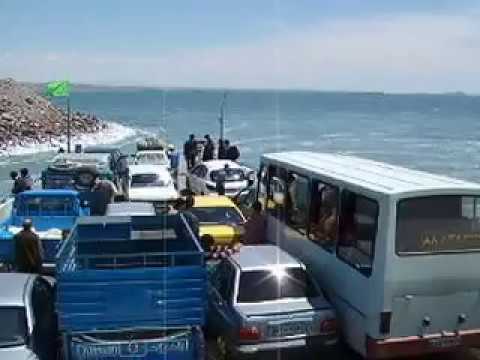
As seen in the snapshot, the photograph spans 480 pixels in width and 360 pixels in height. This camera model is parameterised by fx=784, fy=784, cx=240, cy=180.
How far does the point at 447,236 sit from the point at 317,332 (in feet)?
6.03

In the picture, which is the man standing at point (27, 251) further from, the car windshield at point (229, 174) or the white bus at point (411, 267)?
the car windshield at point (229, 174)

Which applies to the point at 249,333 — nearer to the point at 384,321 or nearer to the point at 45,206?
the point at 384,321

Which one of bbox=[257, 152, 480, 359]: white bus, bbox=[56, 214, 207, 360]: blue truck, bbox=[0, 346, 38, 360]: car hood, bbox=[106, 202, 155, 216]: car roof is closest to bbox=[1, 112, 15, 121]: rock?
bbox=[106, 202, 155, 216]: car roof

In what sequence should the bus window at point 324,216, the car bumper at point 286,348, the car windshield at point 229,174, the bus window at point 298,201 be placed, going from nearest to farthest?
the car bumper at point 286,348
the bus window at point 324,216
the bus window at point 298,201
the car windshield at point 229,174

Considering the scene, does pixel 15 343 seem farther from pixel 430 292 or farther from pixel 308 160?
pixel 308 160

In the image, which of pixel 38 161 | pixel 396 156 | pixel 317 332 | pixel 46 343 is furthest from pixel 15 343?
pixel 396 156

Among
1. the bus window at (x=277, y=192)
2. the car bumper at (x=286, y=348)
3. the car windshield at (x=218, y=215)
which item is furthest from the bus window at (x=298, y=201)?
the car bumper at (x=286, y=348)

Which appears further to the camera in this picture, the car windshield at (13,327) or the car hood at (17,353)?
the car windshield at (13,327)

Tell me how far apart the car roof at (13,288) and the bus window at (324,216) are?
3.75 metres

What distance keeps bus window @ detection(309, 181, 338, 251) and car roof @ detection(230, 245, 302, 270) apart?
0.61m

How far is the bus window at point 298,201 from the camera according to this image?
37.6 feet

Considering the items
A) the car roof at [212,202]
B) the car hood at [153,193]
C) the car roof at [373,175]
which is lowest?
the car hood at [153,193]

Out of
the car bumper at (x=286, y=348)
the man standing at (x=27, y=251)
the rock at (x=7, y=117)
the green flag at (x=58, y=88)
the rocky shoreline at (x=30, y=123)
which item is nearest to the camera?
the car bumper at (x=286, y=348)

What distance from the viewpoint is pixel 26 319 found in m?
8.19
